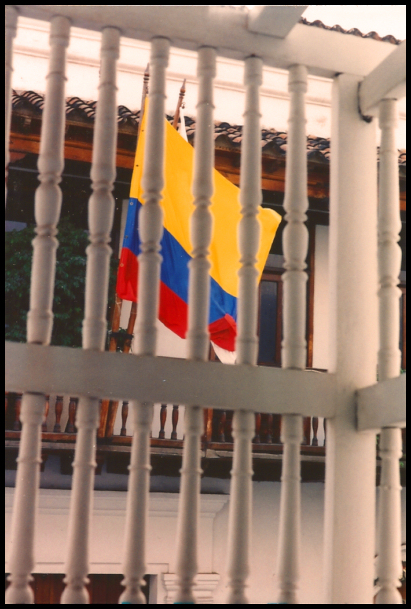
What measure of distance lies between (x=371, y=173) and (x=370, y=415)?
52 centimetres

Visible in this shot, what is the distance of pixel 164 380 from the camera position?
129cm

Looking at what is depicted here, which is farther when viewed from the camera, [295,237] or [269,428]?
[269,428]

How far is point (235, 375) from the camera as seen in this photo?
1334mm

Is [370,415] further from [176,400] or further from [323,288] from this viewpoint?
[323,288]

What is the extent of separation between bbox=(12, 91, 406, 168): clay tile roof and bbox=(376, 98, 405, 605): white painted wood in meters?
4.12

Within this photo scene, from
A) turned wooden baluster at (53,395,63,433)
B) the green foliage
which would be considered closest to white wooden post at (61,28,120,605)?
the green foliage

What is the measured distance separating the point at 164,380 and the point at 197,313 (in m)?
0.14

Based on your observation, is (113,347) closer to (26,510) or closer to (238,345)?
(238,345)

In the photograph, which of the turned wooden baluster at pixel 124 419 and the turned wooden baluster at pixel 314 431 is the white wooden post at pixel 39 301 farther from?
the turned wooden baluster at pixel 314 431

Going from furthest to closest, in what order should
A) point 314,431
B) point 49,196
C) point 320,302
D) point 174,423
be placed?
point 320,302 → point 314,431 → point 174,423 → point 49,196

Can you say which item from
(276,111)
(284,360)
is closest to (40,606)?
(284,360)

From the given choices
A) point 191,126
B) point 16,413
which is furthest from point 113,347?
point 191,126

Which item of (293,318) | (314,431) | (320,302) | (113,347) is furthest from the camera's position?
(320,302)

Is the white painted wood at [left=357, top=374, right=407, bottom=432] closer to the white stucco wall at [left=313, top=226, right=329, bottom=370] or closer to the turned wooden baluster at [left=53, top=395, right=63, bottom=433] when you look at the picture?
the turned wooden baluster at [left=53, top=395, right=63, bottom=433]
